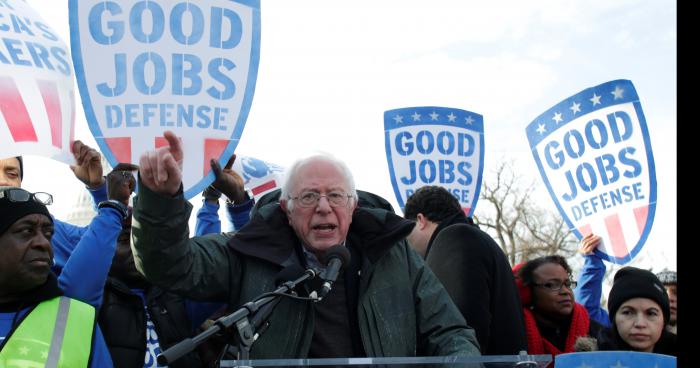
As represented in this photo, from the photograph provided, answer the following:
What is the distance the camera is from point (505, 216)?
37.9 metres

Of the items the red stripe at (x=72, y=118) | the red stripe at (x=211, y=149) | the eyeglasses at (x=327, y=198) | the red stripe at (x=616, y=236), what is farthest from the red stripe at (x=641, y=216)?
the red stripe at (x=72, y=118)

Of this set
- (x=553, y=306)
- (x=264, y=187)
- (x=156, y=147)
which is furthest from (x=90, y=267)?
(x=264, y=187)

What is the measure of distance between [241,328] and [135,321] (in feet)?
6.23

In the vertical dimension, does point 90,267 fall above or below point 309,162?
below

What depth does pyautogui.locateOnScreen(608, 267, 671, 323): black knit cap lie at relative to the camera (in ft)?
14.9

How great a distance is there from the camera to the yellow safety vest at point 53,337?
3258 millimetres

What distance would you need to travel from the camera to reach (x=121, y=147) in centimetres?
448

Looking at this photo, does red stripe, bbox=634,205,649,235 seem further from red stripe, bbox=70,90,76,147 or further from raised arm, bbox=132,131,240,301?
raised arm, bbox=132,131,240,301

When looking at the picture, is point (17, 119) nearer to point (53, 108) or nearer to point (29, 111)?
point (29, 111)

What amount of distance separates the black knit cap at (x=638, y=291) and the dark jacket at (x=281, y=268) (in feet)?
4.87

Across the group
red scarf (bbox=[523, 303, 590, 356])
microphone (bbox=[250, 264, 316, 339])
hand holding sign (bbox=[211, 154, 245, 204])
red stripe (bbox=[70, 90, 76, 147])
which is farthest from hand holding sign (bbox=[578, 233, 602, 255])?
microphone (bbox=[250, 264, 316, 339])

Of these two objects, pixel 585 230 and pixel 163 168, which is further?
pixel 585 230

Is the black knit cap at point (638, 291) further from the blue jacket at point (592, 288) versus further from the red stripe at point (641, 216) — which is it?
the red stripe at point (641, 216)

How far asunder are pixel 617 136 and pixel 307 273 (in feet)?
20.2
